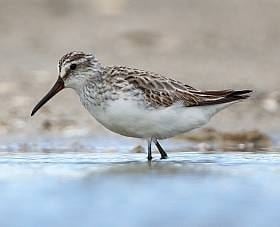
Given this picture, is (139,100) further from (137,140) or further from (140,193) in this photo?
(137,140)

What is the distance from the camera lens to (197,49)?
18203 mm

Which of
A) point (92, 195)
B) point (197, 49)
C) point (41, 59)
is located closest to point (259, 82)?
point (197, 49)

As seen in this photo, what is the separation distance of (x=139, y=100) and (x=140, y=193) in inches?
101

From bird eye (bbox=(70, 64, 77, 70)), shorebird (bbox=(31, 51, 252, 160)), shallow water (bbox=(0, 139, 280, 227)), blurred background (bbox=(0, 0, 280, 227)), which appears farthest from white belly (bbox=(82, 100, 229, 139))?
shallow water (bbox=(0, 139, 280, 227))

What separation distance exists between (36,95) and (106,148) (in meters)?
3.63

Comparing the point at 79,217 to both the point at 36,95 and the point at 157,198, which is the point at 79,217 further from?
the point at 36,95

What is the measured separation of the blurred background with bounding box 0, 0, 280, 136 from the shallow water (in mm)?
7253

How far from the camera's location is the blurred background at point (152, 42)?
16.0m

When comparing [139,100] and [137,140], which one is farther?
[137,140]

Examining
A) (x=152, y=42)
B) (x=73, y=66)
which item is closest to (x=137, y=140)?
(x=73, y=66)

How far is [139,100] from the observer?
8578 millimetres

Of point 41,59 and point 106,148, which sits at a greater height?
point 41,59

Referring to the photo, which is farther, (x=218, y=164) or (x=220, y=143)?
(x=220, y=143)

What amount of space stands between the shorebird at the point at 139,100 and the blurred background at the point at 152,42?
18.0 ft
